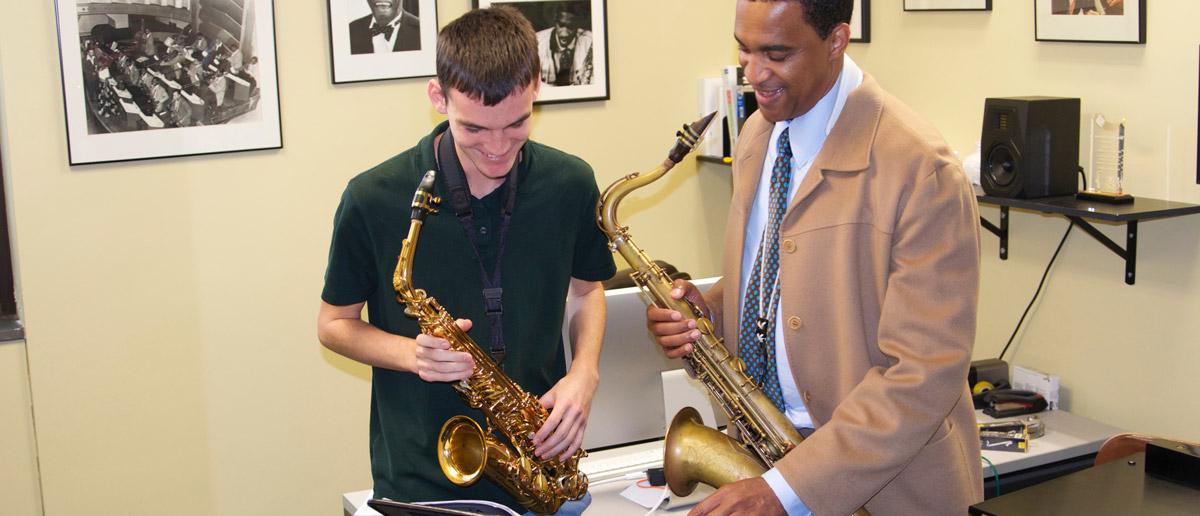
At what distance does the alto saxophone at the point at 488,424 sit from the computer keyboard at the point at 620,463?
61cm

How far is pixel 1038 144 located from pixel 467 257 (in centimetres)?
222

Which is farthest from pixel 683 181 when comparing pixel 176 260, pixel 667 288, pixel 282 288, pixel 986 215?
pixel 667 288

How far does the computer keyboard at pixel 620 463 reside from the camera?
3055 mm

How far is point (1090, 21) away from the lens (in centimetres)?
374

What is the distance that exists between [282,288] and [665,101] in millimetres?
1848

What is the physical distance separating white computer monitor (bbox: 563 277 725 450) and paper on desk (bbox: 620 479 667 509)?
0.13 meters

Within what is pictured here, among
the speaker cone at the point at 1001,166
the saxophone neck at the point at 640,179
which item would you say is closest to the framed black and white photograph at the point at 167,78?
the saxophone neck at the point at 640,179

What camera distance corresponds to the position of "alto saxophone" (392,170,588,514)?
7.20 feet

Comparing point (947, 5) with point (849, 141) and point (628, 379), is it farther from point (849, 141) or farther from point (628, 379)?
point (849, 141)

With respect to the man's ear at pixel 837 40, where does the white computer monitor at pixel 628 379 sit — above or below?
below

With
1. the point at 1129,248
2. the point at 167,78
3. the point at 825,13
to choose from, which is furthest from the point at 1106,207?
the point at 167,78

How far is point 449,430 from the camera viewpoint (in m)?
2.28

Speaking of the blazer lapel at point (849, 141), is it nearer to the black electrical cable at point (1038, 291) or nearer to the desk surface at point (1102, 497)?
the desk surface at point (1102, 497)

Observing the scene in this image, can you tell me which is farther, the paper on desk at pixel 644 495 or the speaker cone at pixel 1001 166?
the speaker cone at pixel 1001 166
